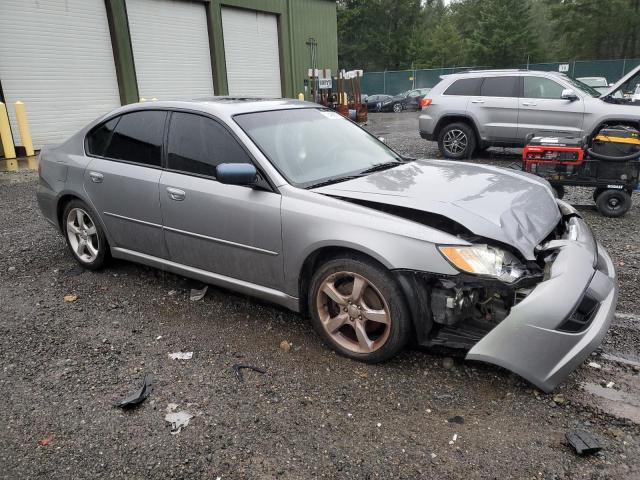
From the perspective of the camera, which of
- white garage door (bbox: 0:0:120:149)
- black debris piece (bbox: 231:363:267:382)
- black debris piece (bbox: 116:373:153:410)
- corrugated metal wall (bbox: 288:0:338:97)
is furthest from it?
corrugated metal wall (bbox: 288:0:338:97)

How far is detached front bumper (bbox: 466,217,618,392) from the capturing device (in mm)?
Answer: 2580

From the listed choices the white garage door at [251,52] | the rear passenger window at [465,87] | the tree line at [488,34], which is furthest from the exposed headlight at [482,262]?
the tree line at [488,34]

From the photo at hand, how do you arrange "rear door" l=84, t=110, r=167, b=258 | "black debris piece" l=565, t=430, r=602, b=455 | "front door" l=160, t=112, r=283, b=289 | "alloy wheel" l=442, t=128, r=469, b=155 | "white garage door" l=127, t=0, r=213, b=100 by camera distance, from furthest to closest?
"white garage door" l=127, t=0, r=213, b=100, "alloy wheel" l=442, t=128, r=469, b=155, "rear door" l=84, t=110, r=167, b=258, "front door" l=160, t=112, r=283, b=289, "black debris piece" l=565, t=430, r=602, b=455

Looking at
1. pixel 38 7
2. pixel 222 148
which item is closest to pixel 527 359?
pixel 222 148

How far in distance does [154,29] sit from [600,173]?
49.1 feet

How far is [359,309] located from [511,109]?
822cm

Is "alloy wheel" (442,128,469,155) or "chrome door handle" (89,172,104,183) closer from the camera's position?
"chrome door handle" (89,172,104,183)

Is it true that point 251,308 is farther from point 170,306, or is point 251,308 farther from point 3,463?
point 3,463

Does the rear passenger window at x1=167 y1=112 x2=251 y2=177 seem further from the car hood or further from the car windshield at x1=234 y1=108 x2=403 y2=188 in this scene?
the car hood

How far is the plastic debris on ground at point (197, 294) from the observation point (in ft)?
14.1

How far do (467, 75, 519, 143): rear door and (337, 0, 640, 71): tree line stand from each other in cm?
3836

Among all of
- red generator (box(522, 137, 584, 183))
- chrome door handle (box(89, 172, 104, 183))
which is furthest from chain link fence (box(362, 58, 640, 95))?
chrome door handle (box(89, 172, 104, 183))

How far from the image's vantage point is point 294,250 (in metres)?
3.30

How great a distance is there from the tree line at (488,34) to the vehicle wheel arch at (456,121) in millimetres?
38560
